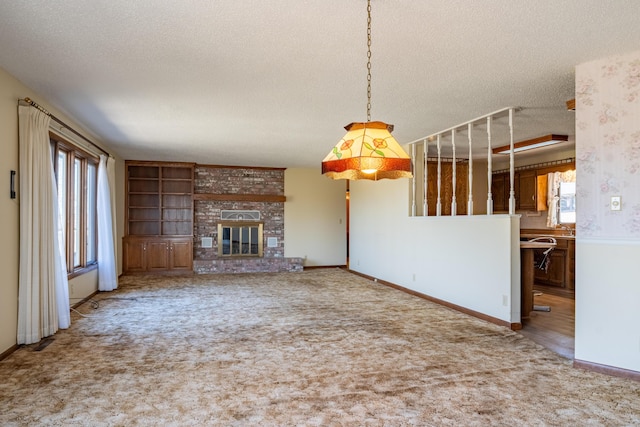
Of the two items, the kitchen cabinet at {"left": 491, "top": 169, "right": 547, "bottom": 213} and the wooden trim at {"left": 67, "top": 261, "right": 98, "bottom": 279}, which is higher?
the kitchen cabinet at {"left": 491, "top": 169, "right": 547, "bottom": 213}

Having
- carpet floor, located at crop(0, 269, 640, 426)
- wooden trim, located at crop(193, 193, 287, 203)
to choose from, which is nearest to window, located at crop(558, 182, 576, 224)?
carpet floor, located at crop(0, 269, 640, 426)

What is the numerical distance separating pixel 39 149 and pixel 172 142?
111 inches

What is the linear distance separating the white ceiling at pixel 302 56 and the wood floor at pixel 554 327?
244 cm

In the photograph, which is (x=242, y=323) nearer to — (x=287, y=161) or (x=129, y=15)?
(x=129, y=15)

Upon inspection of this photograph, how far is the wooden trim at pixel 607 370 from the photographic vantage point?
305 cm

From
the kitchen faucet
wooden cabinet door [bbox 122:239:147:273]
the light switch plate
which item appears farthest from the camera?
wooden cabinet door [bbox 122:239:147:273]

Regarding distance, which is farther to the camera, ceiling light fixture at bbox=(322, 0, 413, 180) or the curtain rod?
the curtain rod

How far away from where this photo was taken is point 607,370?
3.16 meters

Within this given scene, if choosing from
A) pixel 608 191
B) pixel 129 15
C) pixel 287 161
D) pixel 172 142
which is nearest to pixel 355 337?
pixel 608 191

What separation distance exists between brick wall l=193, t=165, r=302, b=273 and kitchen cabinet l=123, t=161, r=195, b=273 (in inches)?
10.1

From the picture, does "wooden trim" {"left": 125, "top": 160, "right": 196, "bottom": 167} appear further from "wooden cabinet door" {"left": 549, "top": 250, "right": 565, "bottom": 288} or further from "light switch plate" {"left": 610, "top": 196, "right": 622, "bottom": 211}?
"light switch plate" {"left": 610, "top": 196, "right": 622, "bottom": 211}

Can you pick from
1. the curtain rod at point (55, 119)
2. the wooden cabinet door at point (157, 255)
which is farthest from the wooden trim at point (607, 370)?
the wooden cabinet door at point (157, 255)

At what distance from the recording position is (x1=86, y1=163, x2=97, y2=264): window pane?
6.37m

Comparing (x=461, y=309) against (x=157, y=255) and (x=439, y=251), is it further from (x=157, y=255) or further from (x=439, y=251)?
(x=157, y=255)
